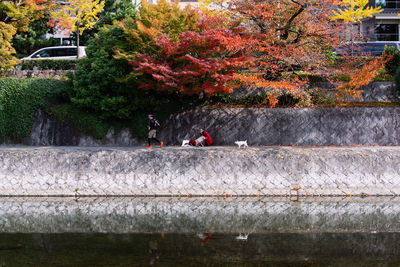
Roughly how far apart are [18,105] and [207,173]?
10955 mm

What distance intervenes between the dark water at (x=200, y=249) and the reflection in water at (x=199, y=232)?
0.07 feet

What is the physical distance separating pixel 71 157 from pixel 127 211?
399cm

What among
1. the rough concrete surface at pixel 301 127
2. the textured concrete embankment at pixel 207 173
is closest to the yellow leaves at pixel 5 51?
the textured concrete embankment at pixel 207 173

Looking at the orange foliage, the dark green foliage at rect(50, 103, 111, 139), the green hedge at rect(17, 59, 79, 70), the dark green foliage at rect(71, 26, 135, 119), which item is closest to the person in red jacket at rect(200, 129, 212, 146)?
the dark green foliage at rect(71, 26, 135, 119)

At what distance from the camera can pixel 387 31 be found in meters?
42.6

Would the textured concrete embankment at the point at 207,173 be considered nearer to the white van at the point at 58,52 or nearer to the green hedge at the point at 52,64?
the green hedge at the point at 52,64

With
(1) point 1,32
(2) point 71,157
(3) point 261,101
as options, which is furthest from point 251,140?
(1) point 1,32

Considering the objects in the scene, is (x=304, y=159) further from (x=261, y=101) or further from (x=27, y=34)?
(x=27, y=34)

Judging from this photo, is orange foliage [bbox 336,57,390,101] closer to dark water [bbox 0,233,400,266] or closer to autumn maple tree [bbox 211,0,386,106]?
autumn maple tree [bbox 211,0,386,106]

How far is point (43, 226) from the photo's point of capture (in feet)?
39.3

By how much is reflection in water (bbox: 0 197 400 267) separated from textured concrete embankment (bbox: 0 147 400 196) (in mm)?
585

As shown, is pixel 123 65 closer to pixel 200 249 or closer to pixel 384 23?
pixel 200 249

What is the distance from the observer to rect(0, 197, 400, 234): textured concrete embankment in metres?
11.7

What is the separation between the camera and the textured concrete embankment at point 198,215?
11.7 m
